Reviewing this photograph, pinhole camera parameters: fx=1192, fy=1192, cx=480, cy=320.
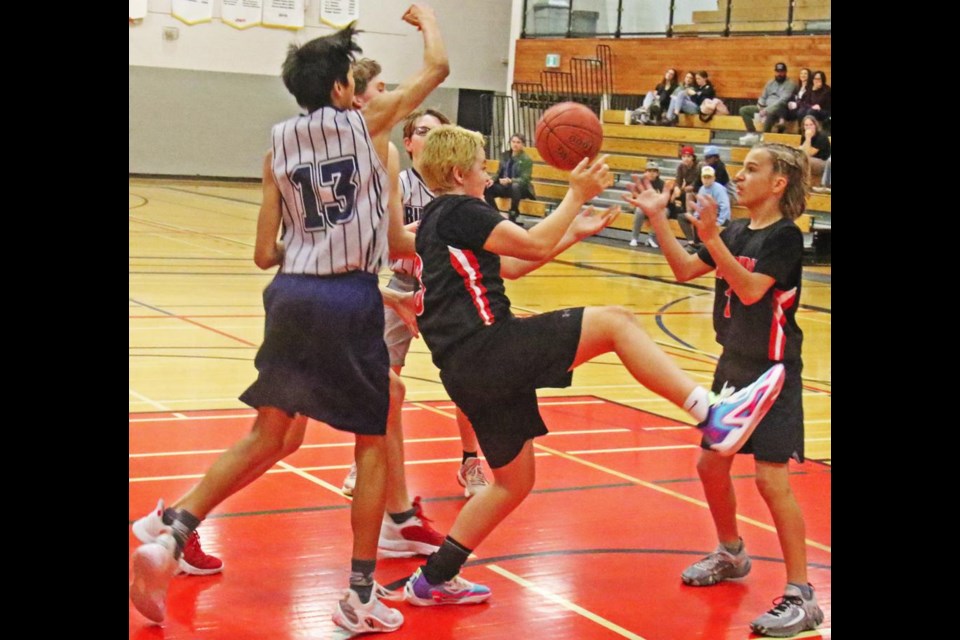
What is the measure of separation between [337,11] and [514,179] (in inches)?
322

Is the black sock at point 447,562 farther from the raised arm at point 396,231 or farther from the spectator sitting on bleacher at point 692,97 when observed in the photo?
the spectator sitting on bleacher at point 692,97

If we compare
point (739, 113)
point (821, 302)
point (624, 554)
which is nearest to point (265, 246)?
point (624, 554)

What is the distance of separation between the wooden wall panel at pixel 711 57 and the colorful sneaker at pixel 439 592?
51.6 feet

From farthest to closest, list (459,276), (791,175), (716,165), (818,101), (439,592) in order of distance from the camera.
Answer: (818,101) → (716,165) → (791,175) → (439,592) → (459,276)

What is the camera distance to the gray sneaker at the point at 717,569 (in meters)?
4.39

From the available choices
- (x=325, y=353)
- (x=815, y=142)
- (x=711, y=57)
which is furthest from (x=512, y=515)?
(x=711, y=57)

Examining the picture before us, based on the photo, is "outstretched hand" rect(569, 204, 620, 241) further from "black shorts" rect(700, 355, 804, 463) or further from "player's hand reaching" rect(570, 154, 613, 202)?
"black shorts" rect(700, 355, 804, 463)

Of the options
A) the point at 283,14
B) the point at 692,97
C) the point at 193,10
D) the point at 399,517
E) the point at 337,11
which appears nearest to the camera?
the point at 399,517

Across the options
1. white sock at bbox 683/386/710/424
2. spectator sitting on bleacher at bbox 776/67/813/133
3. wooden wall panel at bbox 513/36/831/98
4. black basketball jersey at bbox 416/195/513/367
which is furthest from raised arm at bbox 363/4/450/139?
wooden wall panel at bbox 513/36/831/98

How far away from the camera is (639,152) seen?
21.0m

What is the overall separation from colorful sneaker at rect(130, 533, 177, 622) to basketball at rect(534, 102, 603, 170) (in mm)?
2214

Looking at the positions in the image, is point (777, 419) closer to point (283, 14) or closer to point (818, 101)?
point (818, 101)

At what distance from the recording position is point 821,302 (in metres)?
13.3
